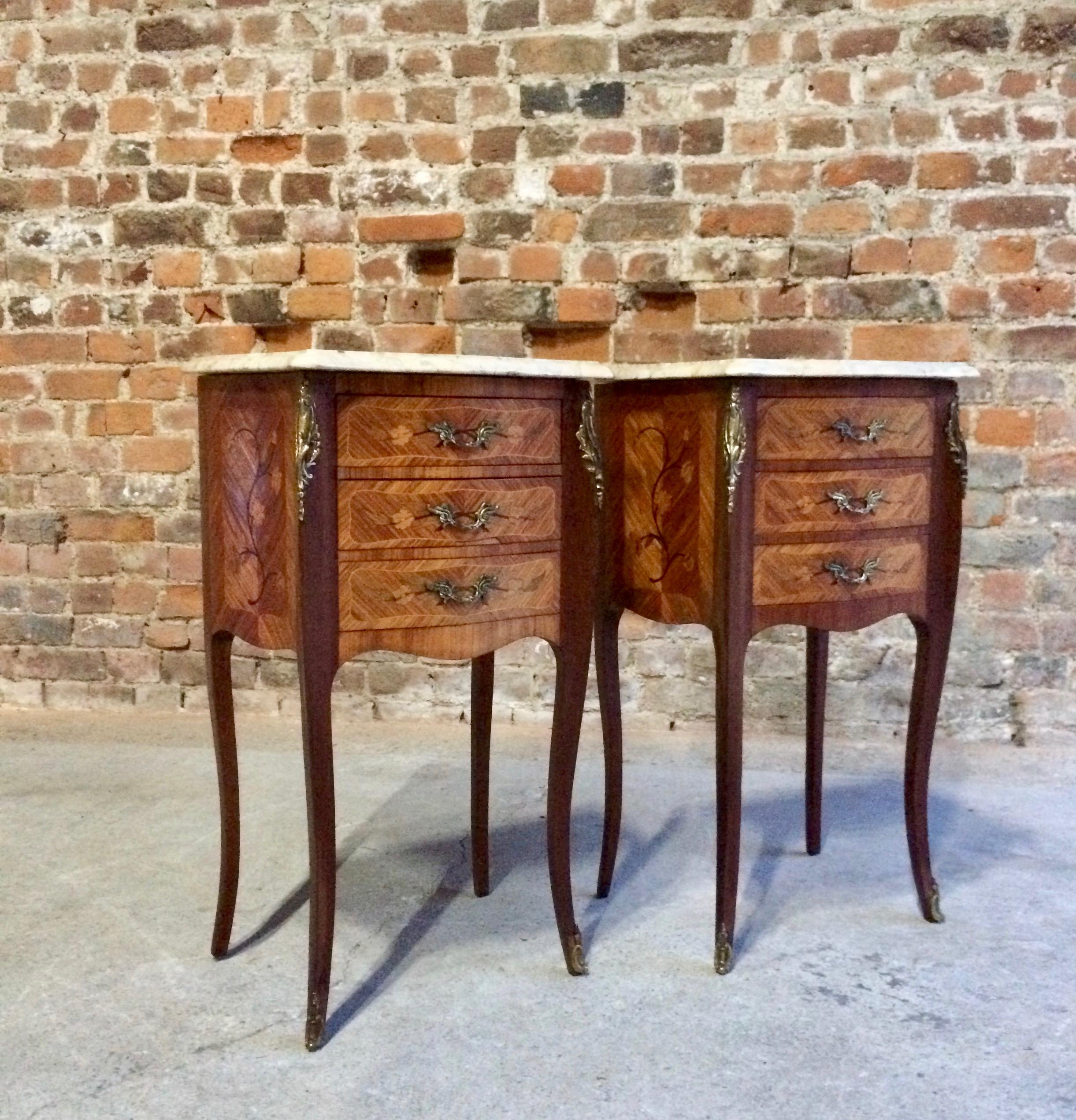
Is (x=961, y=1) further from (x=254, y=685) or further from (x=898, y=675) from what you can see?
(x=254, y=685)

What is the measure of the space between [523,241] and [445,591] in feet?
4.67

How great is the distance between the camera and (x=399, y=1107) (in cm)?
121

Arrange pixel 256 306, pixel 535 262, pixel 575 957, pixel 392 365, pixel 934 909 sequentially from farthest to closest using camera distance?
pixel 256 306
pixel 535 262
pixel 934 909
pixel 575 957
pixel 392 365

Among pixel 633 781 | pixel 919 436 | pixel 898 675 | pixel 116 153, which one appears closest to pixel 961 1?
pixel 919 436

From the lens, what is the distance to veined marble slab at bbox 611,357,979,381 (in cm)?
147

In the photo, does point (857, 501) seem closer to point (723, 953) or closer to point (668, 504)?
point (668, 504)

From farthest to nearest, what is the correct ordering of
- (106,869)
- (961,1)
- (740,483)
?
(961,1) < (106,869) < (740,483)

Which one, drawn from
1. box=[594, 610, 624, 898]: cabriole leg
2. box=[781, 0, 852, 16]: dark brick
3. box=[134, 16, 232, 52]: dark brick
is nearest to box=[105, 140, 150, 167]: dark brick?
box=[134, 16, 232, 52]: dark brick

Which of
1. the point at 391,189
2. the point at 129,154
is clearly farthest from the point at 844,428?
the point at 129,154

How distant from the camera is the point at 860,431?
63.1 inches

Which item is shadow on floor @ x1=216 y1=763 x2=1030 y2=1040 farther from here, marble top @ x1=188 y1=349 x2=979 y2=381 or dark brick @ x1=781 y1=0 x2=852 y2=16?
dark brick @ x1=781 y1=0 x2=852 y2=16

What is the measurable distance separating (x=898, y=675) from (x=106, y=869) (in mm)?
1835

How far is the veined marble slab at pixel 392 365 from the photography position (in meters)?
1.28

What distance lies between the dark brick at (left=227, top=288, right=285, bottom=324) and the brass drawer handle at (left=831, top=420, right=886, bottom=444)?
1610 mm
